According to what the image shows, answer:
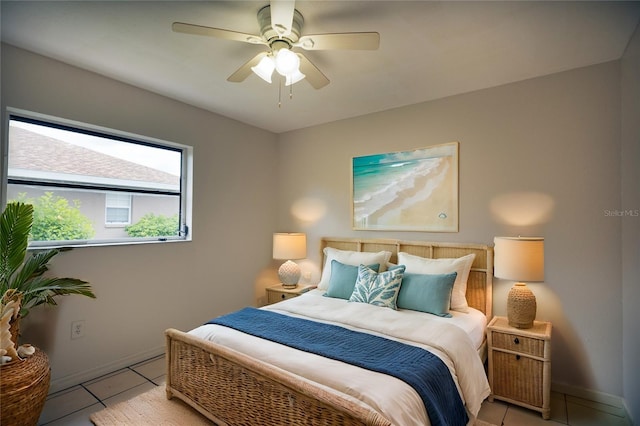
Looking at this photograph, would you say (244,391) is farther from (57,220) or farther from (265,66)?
(57,220)

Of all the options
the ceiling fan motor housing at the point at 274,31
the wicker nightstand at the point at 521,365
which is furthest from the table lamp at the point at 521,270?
the ceiling fan motor housing at the point at 274,31

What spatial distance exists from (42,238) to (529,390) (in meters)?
3.87

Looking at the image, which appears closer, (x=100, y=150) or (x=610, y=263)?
(x=610, y=263)

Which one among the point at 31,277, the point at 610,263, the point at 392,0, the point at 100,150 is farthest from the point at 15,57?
the point at 610,263

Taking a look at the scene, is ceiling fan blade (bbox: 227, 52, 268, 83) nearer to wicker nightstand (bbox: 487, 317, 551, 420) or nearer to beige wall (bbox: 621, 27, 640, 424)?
beige wall (bbox: 621, 27, 640, 424)

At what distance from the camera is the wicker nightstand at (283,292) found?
3594 millimetres

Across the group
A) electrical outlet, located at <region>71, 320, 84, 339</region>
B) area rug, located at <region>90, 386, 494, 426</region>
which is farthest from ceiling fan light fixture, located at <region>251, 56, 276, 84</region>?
electrical outlet, located at <region>71, 320, 84, 339</region>

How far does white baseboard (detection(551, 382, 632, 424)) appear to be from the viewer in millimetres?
2299

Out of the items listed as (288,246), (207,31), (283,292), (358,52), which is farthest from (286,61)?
(283,292)

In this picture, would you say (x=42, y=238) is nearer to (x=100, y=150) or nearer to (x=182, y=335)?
(x=100, y=150)

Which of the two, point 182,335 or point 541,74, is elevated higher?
point 541,74

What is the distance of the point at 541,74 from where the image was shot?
2.66 metres

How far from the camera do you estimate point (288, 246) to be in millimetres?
3855

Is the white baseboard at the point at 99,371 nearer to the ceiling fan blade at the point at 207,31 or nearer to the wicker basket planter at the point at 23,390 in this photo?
the wicker basket planter at the point at 23,390
